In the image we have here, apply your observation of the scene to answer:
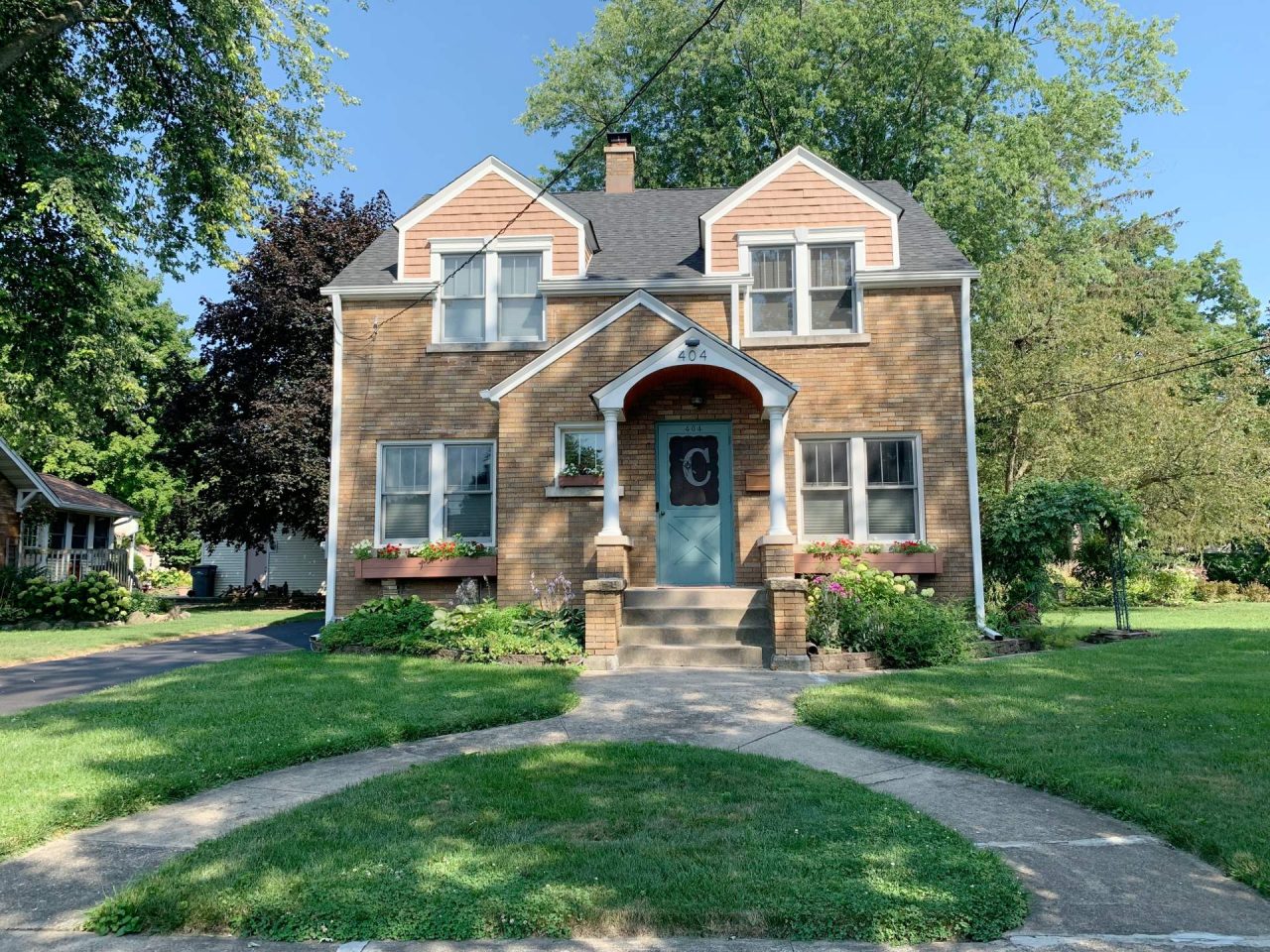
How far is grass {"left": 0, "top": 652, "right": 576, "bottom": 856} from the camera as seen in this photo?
186 inches

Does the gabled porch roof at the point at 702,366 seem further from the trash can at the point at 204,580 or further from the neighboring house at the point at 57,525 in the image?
the trash can at the point at 204,580

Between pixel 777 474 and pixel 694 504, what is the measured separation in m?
1.68

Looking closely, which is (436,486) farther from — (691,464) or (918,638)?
(918,638)

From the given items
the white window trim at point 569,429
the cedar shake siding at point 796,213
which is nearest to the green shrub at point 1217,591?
the cedar shake siding at point 796,213

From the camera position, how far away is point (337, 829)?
409 cm

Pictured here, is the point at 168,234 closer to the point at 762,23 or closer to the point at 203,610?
the point at 203,610

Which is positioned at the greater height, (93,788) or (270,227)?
(270,227)

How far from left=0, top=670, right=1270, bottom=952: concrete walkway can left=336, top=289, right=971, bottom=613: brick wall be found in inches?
207

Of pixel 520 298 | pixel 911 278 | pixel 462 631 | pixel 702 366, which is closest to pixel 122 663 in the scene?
pixel 462 631

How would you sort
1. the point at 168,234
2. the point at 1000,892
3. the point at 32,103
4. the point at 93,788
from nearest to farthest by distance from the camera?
the point at 1000,892
the point at 93,788
the point at 32,103
the point at 168,234

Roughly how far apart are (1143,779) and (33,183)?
14.6 metres

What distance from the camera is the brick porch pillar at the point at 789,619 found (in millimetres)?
9781

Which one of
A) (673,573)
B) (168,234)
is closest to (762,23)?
(168,234)

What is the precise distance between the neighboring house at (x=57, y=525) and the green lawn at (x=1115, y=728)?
21.9 m
